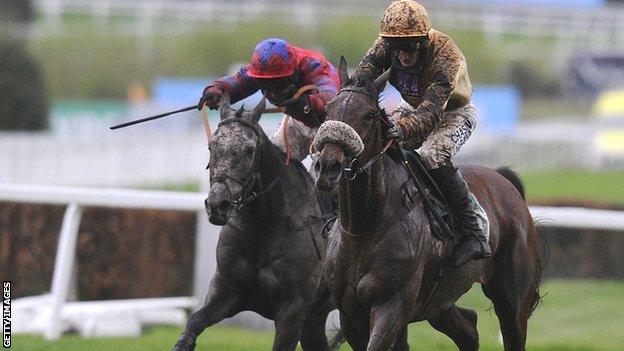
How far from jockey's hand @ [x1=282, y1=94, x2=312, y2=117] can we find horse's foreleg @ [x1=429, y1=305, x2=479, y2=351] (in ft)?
4.00

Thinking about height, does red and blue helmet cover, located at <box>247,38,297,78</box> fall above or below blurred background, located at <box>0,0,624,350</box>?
above

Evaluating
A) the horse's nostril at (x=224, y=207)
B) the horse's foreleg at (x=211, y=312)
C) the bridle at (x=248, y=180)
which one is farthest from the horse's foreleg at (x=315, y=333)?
the horse's nostril at (x=224, y=207)

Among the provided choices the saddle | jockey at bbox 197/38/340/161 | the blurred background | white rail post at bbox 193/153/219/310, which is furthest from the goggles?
white rail post at bbox 193/153/219/310

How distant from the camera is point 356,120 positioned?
18.8 feet

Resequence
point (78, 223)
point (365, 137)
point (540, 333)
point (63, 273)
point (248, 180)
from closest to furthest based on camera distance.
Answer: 1. point (365, 137)
2. point (248, 180)
3. point (63, 273)
4. point (78, 223)
5. point (540, 333)

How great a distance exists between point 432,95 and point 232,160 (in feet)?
3.05

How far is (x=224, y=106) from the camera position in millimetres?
6750

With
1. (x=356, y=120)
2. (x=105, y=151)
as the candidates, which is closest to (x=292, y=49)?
(x=356, y=120)

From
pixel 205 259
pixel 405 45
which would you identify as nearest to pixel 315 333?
pixel 405 45

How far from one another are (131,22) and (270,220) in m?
33.7

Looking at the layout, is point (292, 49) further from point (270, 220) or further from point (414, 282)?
point (414, 282)

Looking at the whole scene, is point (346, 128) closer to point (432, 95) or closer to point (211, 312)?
point (432, 95)

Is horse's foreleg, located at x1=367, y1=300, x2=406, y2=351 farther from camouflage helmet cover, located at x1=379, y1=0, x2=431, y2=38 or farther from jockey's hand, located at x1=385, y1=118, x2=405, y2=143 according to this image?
camouflage helmet cover, located at x1=379, y1=0, x2=431, y2=38

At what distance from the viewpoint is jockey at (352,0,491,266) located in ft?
20.4
